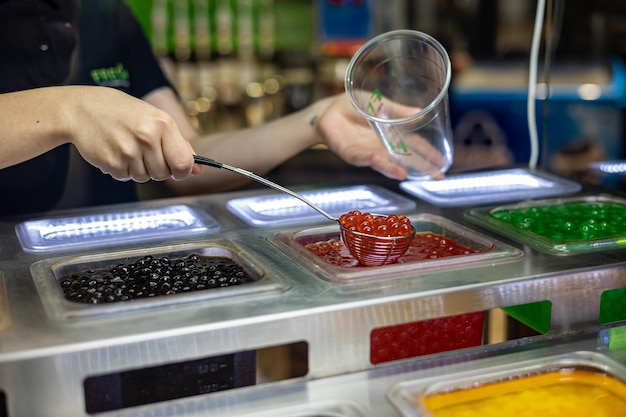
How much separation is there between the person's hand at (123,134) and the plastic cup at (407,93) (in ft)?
1.31

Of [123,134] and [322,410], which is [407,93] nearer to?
[123,134]

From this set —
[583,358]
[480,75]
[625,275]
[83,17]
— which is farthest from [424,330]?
[480,75]

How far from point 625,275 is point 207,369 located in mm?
754

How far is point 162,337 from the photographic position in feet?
3.55

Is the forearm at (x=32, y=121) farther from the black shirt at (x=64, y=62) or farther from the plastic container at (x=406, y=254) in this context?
the black shirt at (x=64, y=62)

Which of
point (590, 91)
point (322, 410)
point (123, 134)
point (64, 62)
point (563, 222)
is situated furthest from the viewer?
point (590, 91)

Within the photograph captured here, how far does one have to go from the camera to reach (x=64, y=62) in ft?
6.86

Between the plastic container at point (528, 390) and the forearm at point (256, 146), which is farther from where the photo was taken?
the forearm at point (256, 146)

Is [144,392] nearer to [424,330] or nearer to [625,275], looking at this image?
[424,330]

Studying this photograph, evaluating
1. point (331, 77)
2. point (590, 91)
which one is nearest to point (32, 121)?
point (331, 77)

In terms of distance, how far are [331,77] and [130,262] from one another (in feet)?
9.73

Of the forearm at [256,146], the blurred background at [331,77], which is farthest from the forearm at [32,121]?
the blurred background at [331,77]

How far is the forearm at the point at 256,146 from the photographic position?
2.04 meters

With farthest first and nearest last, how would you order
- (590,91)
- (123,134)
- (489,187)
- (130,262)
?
(590,91) → (489,187) → (130,262) → (123,134)
